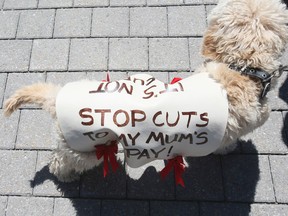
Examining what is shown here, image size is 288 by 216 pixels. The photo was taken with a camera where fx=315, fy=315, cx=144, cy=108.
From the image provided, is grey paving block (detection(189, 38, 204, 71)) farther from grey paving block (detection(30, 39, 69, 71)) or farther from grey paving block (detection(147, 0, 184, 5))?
grey paving block (detection(30, 39, 69, 71))

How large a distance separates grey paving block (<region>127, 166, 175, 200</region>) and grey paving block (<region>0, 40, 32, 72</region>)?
5.42 feet

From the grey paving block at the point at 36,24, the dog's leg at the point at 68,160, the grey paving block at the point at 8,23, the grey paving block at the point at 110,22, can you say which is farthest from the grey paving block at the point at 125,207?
the grey paving block at the point at 8,23

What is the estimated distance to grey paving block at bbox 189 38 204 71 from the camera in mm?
3217

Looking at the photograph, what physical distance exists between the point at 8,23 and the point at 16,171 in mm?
1714

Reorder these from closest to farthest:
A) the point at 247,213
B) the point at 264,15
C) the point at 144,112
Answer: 1. the point at 144,112
2. the point at 264,15
3. the point at 247,213

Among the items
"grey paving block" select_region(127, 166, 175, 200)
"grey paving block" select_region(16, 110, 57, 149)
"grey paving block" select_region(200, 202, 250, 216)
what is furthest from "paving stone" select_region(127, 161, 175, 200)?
"grey paving block" select_region(16, 110, 57, 149)

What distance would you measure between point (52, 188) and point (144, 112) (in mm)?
1395

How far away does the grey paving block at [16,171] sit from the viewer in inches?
109

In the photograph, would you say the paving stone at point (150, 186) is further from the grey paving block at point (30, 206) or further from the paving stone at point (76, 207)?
the grey paving block at point (30, 206)

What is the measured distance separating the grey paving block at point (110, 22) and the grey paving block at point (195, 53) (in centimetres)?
71

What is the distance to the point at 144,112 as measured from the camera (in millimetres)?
1870

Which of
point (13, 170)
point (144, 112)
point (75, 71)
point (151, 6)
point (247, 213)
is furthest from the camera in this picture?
point (151, 6)

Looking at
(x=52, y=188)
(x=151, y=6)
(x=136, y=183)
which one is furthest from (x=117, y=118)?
(x=151, y=6)

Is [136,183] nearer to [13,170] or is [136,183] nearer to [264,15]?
[13,170]
